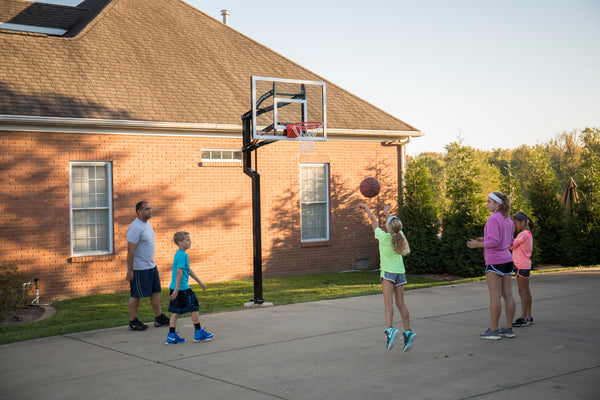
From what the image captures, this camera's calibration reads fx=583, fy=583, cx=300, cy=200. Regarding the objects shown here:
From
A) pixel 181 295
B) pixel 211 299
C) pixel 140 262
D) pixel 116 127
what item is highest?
pixel 116 127

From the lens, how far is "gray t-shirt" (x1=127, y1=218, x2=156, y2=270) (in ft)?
29.2

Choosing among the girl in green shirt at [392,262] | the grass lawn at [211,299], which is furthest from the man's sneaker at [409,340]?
the grass lawn at [211,299]

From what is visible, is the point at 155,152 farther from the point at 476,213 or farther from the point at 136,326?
the point at 476,213

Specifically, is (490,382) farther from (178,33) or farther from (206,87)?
(178,33)

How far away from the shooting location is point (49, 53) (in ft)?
48.5

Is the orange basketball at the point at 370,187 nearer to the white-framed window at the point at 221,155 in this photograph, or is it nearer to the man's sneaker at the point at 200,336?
the man's sneaker at the point at 200,336

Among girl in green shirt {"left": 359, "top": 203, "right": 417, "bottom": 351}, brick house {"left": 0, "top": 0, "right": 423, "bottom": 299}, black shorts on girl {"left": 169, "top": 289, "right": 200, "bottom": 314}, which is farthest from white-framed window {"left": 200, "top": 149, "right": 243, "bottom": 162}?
girl in green shirt {"left": 359, "top": 203, "right": 417, "bottom": 351}

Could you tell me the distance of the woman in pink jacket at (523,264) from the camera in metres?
8.77

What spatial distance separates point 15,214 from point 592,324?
11.4 m

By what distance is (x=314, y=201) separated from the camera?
1733 centimetres

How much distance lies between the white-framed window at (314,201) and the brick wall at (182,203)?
0.23 metres

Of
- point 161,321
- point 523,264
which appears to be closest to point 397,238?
point 523,264

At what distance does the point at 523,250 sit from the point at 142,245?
5.83 m

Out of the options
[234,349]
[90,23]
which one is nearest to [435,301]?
[234,349]
